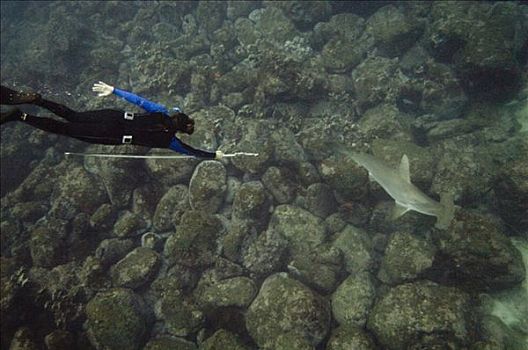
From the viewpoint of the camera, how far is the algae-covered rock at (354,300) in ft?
25.5

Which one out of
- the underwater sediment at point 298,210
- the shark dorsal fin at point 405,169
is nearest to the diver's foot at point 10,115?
the underwater sediment at point 298,210

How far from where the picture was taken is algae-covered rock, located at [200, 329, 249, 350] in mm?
7457

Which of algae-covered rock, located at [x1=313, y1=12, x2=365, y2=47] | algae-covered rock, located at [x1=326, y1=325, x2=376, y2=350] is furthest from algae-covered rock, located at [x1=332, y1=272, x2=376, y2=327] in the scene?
algae-covered rock, located at [x1=313, y1=12, x2=365, y2=47]

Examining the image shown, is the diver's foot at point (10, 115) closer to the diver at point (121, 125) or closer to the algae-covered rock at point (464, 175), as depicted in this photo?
the diver at point (121, 125)

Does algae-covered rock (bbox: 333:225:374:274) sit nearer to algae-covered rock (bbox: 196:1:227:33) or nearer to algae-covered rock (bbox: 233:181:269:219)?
algae-covered rock (bbox: 233:181:269:219)

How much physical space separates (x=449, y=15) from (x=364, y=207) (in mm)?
8206

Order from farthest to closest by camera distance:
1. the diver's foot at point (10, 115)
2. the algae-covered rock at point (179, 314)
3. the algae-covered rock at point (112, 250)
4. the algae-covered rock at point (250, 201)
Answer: the algae-covered rock at point (112, 250), the algae-covered rock at point (250, 201), the algae-covered rock at point (179, 314), the diver's foot at point (10, 115)

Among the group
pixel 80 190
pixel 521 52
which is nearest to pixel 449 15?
pixel 521 52

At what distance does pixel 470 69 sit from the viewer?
37.1 ft

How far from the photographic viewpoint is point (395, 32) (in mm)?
13906

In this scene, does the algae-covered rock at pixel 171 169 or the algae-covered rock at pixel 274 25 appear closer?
the algae-covered rock at pixel 171 169

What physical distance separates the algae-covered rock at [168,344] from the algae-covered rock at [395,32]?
1262cm

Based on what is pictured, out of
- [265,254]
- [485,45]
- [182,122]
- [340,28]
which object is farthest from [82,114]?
[340,28]

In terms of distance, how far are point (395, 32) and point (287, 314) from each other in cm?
1145
